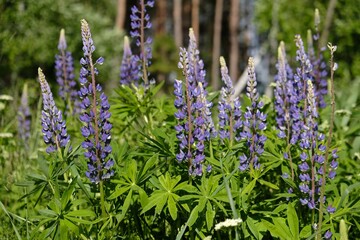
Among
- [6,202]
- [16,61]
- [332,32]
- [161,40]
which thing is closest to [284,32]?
[332,32]

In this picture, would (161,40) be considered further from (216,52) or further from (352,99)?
(352,99)

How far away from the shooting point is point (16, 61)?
13211 millimetres

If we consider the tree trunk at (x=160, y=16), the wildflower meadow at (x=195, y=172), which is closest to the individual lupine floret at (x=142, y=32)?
the wildflower meadow at (x=195, y=172)

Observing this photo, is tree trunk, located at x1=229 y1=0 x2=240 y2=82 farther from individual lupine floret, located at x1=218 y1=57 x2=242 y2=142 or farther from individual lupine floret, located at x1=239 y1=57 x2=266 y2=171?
individual lupine floret, located at x1=239 y1=57 x2=266 y2=171

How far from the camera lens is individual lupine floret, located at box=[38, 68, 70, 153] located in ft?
9.66

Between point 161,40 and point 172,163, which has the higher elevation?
point 161,40

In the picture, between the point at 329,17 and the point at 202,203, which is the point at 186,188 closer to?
the point at 202,203

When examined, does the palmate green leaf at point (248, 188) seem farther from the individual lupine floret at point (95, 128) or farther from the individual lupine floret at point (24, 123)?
the individual lupine floret at point (24, 123)

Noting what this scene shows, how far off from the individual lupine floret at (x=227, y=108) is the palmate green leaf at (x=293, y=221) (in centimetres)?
54

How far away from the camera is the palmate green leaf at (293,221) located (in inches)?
109

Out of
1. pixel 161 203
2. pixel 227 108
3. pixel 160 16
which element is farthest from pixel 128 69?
pixel 160 16

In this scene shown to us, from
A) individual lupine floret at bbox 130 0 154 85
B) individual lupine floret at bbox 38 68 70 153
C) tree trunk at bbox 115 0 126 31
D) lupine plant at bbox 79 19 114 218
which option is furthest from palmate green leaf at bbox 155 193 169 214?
tree trunk at bbox 115 0 126 31

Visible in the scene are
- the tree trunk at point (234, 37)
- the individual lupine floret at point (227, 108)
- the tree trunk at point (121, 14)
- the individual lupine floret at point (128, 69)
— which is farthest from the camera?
the tree trunk at point (234, 37)

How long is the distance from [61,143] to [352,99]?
10.8 feet
